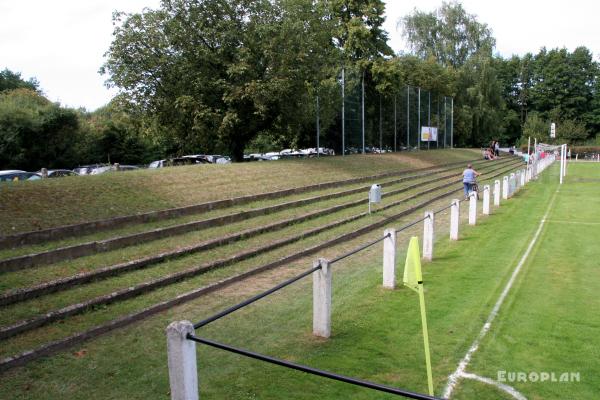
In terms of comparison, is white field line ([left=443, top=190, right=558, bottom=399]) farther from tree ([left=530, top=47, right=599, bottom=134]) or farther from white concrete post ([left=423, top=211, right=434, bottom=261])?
tree ([left=530, top=47, right=599, bottom=134])

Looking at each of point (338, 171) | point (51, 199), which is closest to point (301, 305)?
point (51, 199)

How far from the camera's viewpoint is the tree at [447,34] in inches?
2405

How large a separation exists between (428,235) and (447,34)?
5786cm

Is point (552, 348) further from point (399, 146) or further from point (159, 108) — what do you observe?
point (399, 146)

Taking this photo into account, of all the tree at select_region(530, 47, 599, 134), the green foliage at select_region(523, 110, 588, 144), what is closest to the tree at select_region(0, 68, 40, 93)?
the green foliage at select_region(523, 110, 588, 144)

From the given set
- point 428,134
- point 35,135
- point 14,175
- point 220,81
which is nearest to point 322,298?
point 220,81

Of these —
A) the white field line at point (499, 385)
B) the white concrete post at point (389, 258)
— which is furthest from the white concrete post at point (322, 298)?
the white concrete post at point (389, 258)

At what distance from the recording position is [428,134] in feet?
166

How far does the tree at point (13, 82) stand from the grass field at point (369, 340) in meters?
60.1

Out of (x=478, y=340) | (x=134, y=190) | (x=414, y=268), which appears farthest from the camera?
(x=134, y=190)

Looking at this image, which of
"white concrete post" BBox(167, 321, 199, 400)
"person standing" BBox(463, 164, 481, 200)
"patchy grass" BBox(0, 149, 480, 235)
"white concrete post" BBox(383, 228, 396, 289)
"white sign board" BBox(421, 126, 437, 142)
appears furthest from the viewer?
"white sign board" BBox(421, 126, 437, 142)

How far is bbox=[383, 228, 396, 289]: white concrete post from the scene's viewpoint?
8.45m

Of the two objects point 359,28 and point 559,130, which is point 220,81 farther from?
point 559,130

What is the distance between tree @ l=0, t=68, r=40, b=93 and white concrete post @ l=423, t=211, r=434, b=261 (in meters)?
60.5
